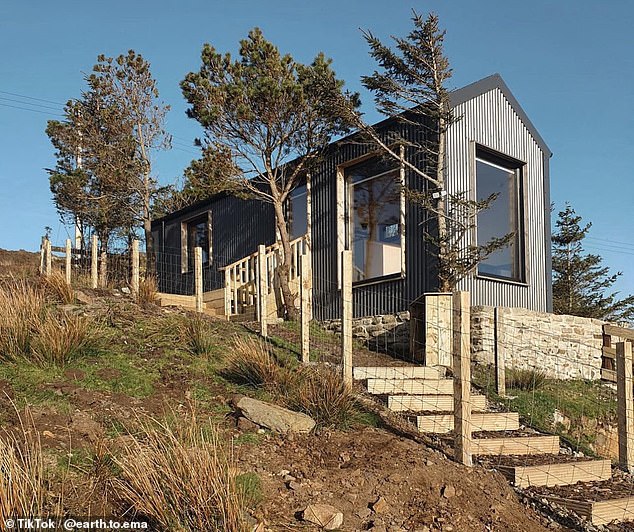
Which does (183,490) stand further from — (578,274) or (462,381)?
(578,274)

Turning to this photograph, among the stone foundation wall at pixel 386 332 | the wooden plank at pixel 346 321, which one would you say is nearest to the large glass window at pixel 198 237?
the stone foundation wall at pixel 386 332

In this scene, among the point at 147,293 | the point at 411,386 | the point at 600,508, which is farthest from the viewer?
the point at 147,293

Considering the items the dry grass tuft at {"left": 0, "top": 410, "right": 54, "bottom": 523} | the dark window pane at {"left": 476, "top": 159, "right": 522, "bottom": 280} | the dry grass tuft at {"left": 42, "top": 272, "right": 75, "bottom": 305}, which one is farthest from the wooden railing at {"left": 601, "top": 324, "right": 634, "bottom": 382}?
the dry grass tuft at {"left": 0, "top": 410, "right": 54, "bottom": 523}

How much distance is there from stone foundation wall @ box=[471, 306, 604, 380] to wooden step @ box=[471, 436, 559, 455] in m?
3.67

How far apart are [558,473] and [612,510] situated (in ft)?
2.05

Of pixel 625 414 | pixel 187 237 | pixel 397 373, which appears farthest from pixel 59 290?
pixel 187 237

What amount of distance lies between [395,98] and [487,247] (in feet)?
9.39

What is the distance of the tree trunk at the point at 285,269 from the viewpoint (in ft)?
43.4

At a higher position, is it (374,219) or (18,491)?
(374,219)

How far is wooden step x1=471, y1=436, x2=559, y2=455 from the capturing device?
21.7 feet

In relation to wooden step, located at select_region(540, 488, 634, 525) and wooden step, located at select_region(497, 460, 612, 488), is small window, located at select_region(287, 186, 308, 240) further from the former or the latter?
wooden step, located at select_region(540, 488, 634, 525)

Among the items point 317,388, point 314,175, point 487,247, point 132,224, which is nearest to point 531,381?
point 487,247

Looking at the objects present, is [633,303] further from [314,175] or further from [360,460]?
[360,460]

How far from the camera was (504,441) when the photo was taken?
677cm
